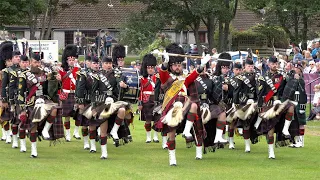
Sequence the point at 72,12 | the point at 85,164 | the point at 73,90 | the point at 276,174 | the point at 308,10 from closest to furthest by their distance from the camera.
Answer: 1. the point at 276,174
2. the point at 85,164
3. the point at 73,90
4. the point at 308,10
5. the point at 72,12

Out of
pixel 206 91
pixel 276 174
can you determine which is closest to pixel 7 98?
pixel 206 91

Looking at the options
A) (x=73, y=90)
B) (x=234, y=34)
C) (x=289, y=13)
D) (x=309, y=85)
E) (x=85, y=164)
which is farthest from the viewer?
(x=234, y=34)

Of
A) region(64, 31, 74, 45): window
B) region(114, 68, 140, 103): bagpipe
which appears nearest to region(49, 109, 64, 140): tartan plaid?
region(114, 68, 140, 103): bagpipe

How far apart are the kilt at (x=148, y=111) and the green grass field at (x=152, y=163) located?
0.75 metres

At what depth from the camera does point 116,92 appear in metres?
17.1

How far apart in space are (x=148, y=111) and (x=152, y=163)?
13.5 ft

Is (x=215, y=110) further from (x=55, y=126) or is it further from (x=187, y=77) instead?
(x=55, y=126)

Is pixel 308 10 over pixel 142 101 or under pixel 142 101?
over

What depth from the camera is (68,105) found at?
20016 mm

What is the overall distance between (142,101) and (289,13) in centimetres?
2380

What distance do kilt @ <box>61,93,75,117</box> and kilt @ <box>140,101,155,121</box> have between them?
1614 mm

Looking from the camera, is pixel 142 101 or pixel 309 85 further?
pixel 309 85

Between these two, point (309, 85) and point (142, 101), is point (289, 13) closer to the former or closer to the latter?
point (309, 85)

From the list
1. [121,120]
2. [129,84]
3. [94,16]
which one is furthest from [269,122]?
[94,16]
